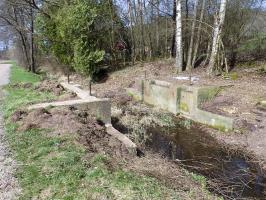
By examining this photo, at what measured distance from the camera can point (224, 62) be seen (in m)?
16.1

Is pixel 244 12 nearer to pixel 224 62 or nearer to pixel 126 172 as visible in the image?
pixel 224 62

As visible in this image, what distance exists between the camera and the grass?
489 cm

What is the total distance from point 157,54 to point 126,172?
16830 mm

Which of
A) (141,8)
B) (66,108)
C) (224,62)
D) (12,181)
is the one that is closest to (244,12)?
(224,62)

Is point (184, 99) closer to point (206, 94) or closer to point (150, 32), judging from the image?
point (206, 94)

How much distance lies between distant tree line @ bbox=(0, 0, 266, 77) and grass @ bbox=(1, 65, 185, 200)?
33.3 ft

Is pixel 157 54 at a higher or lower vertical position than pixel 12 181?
higher

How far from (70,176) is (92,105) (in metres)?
3.85

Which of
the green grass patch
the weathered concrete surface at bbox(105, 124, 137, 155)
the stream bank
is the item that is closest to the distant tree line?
the green grass patch

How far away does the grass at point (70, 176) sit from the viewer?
16.0 ft

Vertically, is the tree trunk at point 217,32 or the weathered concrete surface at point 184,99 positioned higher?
the tree trunk at point 217,32

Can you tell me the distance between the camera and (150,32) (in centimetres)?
2114

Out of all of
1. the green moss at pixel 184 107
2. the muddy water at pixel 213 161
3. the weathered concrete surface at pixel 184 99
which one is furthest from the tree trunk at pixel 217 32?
the muddy water at pixel 213 161

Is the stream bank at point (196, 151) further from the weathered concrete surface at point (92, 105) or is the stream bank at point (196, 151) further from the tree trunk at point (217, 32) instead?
the tree trunk at point (217, 32)
